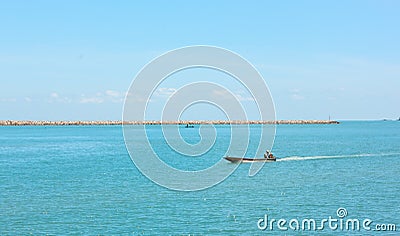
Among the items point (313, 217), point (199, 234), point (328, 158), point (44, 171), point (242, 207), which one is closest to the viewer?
point (199, 234)

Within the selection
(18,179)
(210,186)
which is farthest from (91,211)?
(18,179)

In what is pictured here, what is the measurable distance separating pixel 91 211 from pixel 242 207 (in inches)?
421

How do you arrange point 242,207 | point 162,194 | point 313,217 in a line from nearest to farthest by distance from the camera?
point 313,217
point 242,207
point 162,194

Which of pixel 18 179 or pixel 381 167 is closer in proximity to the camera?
pixel 18 179

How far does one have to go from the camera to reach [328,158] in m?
73.8

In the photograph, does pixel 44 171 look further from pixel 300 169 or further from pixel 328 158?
pixel 328 158

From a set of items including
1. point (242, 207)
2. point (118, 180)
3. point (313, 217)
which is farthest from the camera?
point (118, 180)

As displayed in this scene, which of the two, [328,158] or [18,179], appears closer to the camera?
[18,179]

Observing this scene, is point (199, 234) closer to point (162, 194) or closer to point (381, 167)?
point (162, 194)

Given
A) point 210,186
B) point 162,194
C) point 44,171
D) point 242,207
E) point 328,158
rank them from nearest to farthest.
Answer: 1. point 242,207
2. point 162,194
3. point 210,186
4. point 44,171
5. point 328,158

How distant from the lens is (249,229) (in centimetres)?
3028

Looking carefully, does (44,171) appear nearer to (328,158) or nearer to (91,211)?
(91,211)

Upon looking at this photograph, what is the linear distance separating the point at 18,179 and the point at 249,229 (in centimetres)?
3043

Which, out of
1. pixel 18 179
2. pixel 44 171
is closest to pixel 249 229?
pixel 18 179
